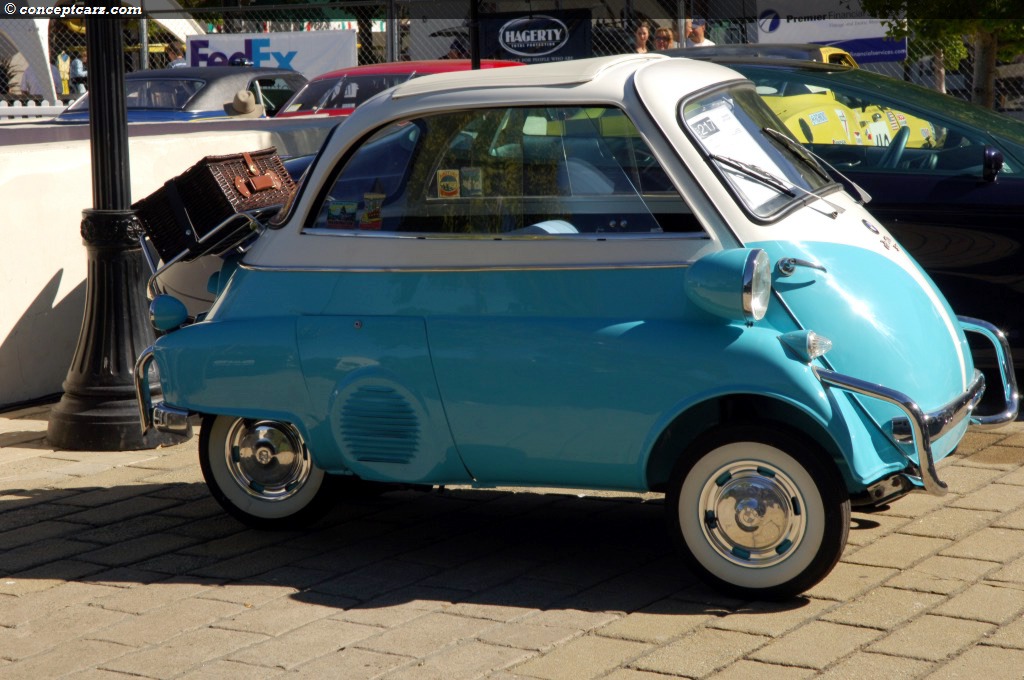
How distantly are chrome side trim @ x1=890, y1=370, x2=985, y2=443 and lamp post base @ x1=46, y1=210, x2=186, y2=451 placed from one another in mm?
3835

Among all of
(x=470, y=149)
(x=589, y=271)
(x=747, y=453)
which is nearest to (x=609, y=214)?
(x=589, y=271)

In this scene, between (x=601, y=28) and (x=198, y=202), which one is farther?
Result: (x=601, y=28)

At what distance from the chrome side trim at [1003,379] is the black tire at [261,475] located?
2430 mm

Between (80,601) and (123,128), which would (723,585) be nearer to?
(80,601)

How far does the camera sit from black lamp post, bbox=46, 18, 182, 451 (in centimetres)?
661

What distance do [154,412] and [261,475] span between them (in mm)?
469

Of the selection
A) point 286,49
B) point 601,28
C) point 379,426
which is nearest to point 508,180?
point 379,426

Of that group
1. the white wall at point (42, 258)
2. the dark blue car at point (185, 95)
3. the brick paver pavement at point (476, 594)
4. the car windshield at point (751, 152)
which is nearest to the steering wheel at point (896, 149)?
the brick paver pavement at point (476, 594)

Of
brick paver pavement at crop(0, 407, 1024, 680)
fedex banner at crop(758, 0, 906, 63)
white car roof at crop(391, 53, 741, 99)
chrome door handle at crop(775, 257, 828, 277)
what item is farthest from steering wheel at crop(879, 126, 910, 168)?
fedex banner at crop(758, 0, 906, 63)

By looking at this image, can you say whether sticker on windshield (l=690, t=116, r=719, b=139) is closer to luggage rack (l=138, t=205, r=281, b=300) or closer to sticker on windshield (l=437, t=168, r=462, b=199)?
sticker on windshield (l=437, t=168, r=462, b=199)

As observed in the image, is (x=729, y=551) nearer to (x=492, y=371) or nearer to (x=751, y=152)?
(x=492, y=371)

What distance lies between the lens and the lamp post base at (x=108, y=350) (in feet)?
21.7

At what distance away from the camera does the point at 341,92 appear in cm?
1367

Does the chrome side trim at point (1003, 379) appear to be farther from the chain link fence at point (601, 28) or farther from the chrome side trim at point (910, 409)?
the chain link fence at point (601, 28)
